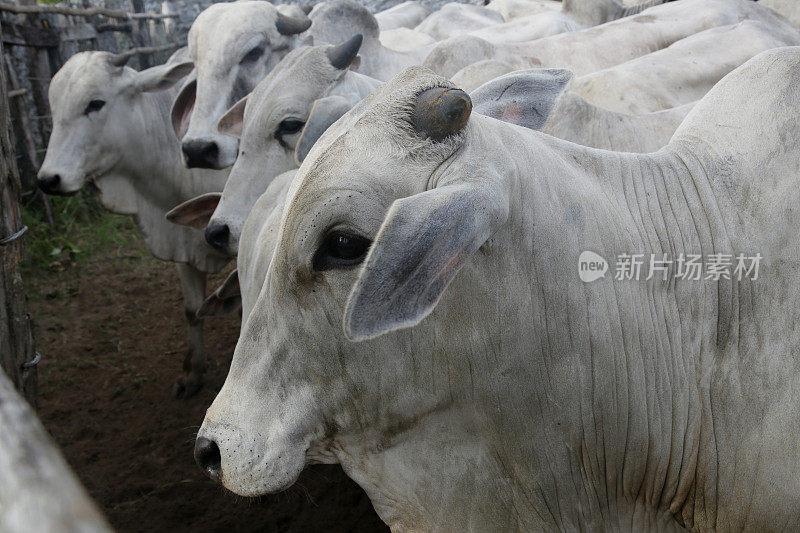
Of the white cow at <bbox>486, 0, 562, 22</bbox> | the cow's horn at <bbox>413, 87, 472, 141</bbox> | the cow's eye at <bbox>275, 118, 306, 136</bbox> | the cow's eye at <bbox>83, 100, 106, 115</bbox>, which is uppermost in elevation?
the cow's horn at <bbox>413, 87, 472, 141</bbox>

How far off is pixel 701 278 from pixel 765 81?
57cm

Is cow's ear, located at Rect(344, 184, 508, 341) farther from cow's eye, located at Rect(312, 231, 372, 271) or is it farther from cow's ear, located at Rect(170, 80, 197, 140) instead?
cow's ear, located at Rect(170, 80, 197, 140)

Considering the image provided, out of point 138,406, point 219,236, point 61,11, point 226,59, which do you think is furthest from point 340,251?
point 61,11

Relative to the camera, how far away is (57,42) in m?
8.02

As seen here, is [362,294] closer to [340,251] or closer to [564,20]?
[340,251]

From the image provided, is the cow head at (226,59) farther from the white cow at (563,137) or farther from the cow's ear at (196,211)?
the white cow at (563,137)

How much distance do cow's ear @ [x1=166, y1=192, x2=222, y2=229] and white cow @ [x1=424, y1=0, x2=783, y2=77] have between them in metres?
1.39

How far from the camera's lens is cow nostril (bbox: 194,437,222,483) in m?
1.60

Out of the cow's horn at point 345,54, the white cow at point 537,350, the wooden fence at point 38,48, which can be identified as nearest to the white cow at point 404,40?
the wooden fence at point 38,48

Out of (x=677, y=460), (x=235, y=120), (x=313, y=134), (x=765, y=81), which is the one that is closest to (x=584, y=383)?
(x=677, y=460)

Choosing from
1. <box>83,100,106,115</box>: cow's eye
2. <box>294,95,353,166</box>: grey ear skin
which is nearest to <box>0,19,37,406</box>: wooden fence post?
<box>294,95,353,166</box>: grey ear skin

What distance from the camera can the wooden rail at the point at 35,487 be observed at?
0.51 m

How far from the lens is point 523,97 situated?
2047 millimetres

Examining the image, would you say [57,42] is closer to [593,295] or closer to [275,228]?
[275,228]
